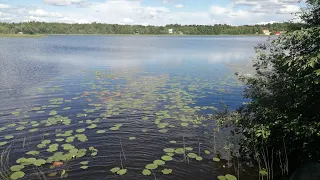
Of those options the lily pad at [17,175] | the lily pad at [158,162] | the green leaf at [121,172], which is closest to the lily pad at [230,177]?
the lily pad at [158,162]

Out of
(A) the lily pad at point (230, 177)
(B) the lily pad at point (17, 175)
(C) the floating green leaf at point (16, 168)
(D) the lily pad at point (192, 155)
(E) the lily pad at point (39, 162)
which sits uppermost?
(E) the lily pad at point (39, 162)

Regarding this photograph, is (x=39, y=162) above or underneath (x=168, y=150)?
above

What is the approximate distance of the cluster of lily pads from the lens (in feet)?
36.8

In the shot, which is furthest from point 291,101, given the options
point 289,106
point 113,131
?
point 113,131

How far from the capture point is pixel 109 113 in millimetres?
16797

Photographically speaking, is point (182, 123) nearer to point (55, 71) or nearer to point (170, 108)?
point (170, 108)

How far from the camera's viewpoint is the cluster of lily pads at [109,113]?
11203 mm

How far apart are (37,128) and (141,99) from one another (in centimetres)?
800

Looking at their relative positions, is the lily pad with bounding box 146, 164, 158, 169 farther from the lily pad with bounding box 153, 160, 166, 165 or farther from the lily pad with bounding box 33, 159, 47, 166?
the lily pad with bounding box 33, 159, 47, 166

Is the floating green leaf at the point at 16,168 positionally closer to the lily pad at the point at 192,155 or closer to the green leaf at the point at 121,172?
the green leaf at the point at 121,172

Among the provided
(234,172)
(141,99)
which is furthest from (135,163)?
(141,99)

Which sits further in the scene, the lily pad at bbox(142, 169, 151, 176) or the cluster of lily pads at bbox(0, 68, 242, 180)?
the cluster of lily pads at bbox(0, 68, 242, 180)

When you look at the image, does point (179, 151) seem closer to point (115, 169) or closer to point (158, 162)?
point (158, 162)

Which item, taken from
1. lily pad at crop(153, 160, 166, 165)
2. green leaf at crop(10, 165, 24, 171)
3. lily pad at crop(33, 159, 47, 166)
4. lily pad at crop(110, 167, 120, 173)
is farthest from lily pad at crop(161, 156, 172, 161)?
green leaf at crop(10, 165, 24, 171)
